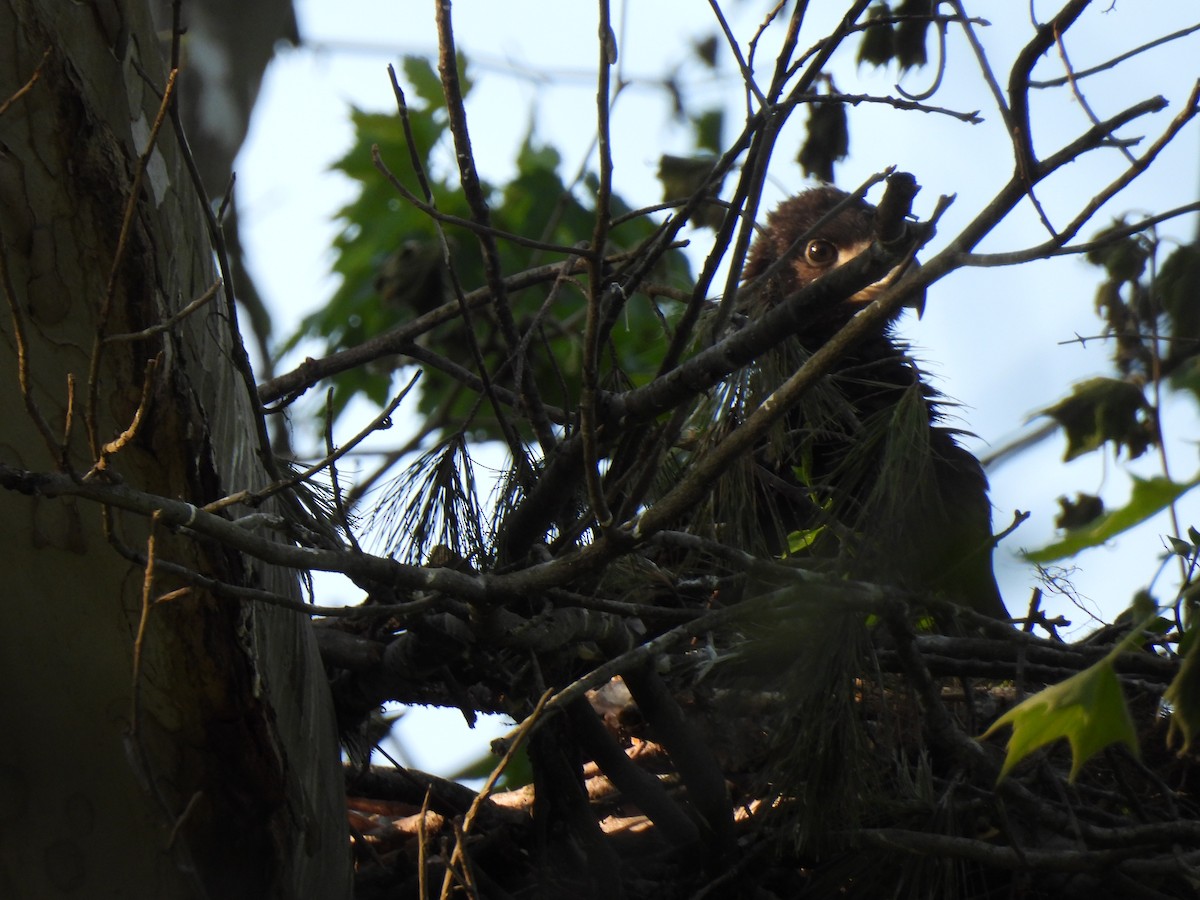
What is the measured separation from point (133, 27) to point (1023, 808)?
6.81 feet

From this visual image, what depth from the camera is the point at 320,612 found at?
1492mm

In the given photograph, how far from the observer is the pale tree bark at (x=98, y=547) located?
69.6 inches

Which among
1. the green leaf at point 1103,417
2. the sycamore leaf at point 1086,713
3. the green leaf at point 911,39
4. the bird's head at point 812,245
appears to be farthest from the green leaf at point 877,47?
the sycamore leaf at point 1086,713

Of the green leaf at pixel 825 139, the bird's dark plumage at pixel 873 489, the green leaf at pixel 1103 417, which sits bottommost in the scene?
the bird's dark plumage at pixel 873 489

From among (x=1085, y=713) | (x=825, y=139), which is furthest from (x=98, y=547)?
(x=825, y=139)

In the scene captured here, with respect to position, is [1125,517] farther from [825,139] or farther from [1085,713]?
[825,139]

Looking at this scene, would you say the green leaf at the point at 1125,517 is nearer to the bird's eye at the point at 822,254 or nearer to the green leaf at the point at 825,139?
the green leaf at the point at 825,139

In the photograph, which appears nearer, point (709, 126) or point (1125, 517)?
point (1125, 517)

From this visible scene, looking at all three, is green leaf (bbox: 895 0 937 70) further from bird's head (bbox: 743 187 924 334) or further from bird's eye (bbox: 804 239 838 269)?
bird's eye (bbox: 804 239 838 269)

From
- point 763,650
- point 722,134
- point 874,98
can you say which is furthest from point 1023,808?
point 722,134

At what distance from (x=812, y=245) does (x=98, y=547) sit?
3378 millimetres

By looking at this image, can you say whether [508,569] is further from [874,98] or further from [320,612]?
[874,98]

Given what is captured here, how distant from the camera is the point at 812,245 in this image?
15.2 ft

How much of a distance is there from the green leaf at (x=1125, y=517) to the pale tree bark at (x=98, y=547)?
1231mm
